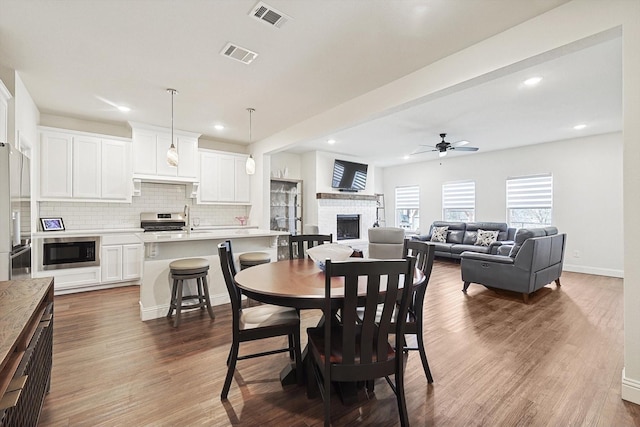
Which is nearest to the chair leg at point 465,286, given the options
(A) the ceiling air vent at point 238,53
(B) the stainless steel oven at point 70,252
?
(A) the ceiling air vent at point 238,53

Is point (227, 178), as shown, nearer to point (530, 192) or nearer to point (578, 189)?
point (530, 192)

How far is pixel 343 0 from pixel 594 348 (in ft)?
12.0

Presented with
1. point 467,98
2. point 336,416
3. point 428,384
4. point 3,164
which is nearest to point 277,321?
point 336,416

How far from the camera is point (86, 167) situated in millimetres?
4680

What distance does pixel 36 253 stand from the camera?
4.16 meters

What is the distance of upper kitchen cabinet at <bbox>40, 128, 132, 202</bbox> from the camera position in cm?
439

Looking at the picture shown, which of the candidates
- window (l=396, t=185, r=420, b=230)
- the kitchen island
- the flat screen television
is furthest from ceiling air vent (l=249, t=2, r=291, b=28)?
window (l=396, t=185, r=420, b=230)

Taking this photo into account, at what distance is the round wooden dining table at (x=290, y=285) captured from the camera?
167cm

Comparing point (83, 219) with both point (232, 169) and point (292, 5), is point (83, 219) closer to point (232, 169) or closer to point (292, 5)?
point (232, 169)

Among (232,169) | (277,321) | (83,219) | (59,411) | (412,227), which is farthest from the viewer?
(412,227)

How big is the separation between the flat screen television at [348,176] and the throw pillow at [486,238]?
3.13m

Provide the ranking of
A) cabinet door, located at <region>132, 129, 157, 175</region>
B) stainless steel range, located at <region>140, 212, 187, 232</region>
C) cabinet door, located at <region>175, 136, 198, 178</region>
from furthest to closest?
cabinet door, located at <region>175, 136, 198, 178</region> → stainless steel range, located at <region>140, 212, 187, 232</region> → cabinet door, located at <region>132, 129, 157, 175</region>

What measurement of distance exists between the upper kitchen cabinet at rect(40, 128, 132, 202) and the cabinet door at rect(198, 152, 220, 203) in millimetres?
1185

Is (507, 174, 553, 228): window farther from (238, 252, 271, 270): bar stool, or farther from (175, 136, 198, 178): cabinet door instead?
(175, 136, 198, 178): cabinet door
